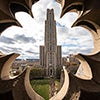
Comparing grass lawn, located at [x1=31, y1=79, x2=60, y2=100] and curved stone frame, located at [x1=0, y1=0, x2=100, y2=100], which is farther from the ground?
curved stone frame, located at [x1=0, y1=0, x2=100, y2=100]

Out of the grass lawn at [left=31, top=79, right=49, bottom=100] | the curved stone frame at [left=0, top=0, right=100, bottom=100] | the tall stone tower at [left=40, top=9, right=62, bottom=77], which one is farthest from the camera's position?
the tall stone tower at [left=40, top=9, right=62, bottom=77]

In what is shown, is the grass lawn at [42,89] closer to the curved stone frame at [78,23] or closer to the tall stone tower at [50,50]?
the curved stone frame at [78,23]

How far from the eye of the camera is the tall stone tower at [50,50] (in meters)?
48.8

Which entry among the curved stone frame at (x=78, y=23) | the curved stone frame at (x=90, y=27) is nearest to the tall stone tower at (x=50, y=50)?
the curved stone frame at (x=90, y=27)

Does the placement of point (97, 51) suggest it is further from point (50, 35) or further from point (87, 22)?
point (50, 35)

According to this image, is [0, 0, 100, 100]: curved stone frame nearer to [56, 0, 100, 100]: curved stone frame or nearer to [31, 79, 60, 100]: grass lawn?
[56, 0, 100, 100]: curved stone frame

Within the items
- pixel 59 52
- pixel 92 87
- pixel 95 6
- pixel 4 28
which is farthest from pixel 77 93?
pixel 59 52

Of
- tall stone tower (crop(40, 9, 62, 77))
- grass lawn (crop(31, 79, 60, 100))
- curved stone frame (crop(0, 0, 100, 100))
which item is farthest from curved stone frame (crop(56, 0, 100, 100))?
tall stone tower (crop(40, 9, 62, 77))

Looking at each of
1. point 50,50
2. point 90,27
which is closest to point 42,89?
point 90,27

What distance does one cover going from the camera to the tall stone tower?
48812mm

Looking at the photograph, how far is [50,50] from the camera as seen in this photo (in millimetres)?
49938

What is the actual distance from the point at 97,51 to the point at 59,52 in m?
50.5

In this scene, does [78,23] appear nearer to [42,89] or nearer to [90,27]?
[90,27]

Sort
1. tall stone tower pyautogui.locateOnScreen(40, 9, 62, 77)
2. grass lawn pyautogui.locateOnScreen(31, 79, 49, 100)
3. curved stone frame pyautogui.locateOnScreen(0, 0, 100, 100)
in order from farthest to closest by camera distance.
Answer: tall stone tower pyautogui.locateOnScreen(40, 9, 62, 77)
grass lawn pyautogui.locateOnScreen(31, 79, 49, 100)
curved stone frame pyautogui.locateOnScreen(0, 0, 100, 100)
